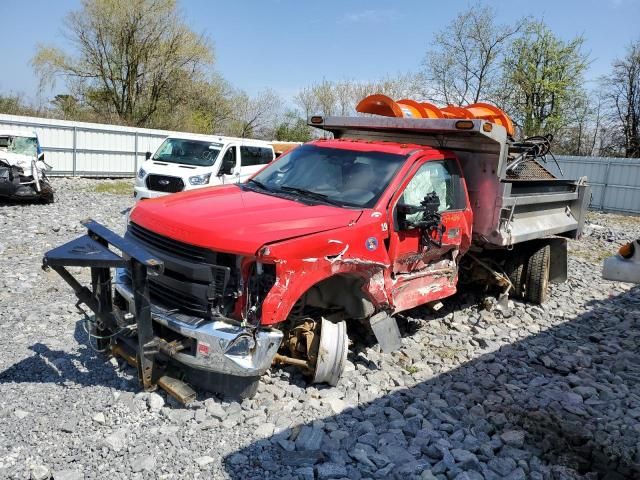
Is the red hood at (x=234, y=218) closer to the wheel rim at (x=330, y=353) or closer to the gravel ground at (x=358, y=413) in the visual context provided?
the wheel rim at (x=330, y=353)

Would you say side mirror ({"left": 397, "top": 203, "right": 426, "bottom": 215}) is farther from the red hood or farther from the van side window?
the van side window

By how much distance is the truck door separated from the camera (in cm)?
474

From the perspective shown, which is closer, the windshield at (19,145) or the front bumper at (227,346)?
the front bumper at (227,346)

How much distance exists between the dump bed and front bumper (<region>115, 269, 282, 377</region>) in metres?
3.18

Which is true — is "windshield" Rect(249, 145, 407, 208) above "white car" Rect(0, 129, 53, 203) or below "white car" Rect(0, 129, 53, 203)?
above

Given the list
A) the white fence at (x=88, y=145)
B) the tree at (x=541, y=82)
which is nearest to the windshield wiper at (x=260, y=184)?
the white fence at (x=88, y=145)

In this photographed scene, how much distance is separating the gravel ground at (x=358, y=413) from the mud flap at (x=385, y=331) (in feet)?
0.84

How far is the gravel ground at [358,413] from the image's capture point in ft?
11.0

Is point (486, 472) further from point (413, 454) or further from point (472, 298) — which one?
point (472, 298)

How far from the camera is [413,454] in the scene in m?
3.58

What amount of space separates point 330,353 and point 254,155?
422 inches

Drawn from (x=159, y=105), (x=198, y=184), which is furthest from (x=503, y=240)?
(x=159, y=105)

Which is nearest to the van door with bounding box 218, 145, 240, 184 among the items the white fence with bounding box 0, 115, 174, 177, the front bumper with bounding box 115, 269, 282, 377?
the white fence with bounding box 0, 115, 174, 177

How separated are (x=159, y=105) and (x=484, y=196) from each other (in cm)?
2999
